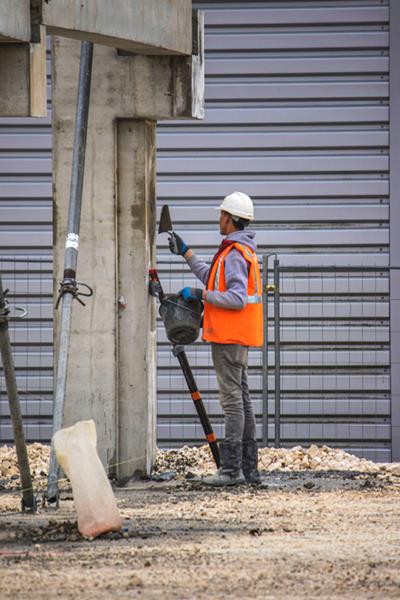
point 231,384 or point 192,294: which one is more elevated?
point 192,294

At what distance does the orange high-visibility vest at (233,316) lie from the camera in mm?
11203

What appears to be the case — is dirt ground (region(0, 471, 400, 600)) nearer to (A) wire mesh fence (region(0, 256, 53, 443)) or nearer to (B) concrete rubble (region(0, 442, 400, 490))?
(B) concrete rubble (region(0, 442, 400, 490))

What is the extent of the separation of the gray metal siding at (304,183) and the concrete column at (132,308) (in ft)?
11.1

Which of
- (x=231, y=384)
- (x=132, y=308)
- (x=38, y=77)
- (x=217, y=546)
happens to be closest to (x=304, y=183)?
(x=132, y=308)

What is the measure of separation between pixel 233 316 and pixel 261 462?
2042mm

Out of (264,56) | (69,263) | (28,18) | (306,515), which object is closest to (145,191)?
(69,263)

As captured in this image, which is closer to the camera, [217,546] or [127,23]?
[217,546]

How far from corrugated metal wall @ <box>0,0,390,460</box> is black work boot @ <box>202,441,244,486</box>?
3950 mm

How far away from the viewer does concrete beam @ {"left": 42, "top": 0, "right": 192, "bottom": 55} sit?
10.1 metres

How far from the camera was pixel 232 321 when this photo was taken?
11219 mm

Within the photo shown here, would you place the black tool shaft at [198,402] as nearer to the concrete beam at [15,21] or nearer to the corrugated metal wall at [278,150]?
the concrete beam at [15,21]

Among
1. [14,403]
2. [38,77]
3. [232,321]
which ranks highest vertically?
[38,77]

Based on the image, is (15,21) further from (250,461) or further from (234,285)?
(250,461)

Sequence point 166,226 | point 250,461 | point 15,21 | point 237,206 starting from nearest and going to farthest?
point 15,21, point 237,206, point 250,461, point 166,226
